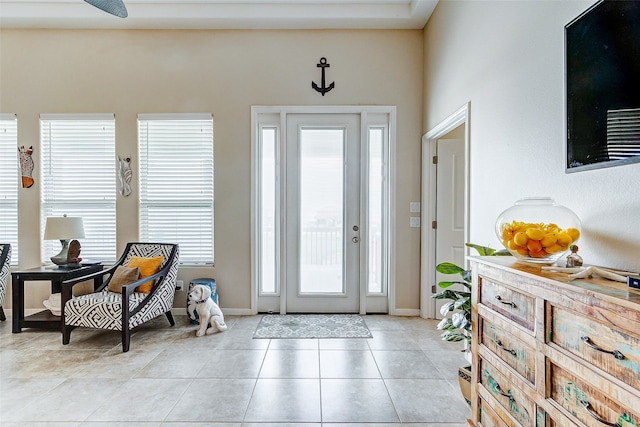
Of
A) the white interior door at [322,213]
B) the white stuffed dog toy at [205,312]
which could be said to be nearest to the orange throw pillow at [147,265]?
the white stuffed dog toy at [205,312]

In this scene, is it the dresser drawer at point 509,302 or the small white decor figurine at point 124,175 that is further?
the small white decor figurine at point 124,175

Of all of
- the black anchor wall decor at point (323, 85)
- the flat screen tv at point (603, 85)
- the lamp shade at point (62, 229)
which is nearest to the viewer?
the flat screen tv at point (603, 85)

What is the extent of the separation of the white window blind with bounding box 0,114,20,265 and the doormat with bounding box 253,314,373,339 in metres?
3.12

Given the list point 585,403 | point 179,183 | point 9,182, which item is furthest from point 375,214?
point 9,182

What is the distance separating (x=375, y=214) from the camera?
12.8 ft

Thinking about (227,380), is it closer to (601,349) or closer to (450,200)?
(601,349)

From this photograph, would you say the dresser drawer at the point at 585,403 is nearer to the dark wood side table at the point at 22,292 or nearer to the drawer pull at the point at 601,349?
the drawer pull at the point at 601,349

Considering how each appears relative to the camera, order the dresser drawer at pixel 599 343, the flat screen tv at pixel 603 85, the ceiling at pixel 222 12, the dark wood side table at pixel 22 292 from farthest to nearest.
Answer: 1. the ceiling at pixel 222 12
2. the dark wood side table at pixel 22 292
3. the flat screen tv at pixel 603 85
4. the dresser drawer at pixel 599 343

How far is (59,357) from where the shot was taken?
273 centimetres

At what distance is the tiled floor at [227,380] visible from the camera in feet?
6.46

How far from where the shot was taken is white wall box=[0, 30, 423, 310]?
147 inches

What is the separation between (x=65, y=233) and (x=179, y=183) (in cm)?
121

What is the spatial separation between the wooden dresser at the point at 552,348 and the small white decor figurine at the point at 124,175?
Answer: 3749 mm

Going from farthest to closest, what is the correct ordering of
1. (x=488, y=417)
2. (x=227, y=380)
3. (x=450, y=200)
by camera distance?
(x=450, y=200)
(x=227, y=380)
(x=488, y=417)
